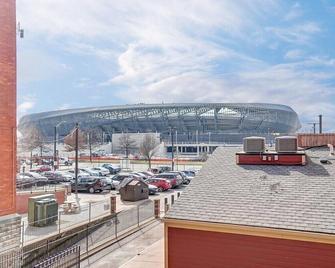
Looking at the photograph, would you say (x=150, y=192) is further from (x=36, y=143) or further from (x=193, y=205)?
(x=36, y=143)

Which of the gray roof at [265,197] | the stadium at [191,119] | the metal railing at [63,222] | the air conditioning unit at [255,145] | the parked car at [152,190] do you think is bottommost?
the parked car at [152,190]

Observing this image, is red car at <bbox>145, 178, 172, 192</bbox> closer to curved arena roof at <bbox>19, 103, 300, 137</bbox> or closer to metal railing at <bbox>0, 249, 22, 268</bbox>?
metal railing at <bbox>0, 249, 22, 268</bbox>

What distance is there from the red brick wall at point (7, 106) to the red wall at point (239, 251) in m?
5.96

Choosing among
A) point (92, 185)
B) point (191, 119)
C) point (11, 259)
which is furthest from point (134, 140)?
point (11, 259)

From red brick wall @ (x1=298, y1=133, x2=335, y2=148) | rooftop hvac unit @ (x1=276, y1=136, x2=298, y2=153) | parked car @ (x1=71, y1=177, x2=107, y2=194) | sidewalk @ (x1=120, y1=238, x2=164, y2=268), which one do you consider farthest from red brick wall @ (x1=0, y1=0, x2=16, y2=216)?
parked car @ (x1=71, y1=177, x2=107, y2=194)

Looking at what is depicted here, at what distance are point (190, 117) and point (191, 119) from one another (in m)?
1.13

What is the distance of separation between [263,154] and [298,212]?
→ 357 cm

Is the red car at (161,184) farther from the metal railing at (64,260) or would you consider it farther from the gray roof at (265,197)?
the gray roof at (265,197)

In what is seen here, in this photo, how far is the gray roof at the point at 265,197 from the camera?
10.4m

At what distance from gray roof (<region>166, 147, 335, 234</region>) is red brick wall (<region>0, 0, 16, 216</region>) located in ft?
19.4

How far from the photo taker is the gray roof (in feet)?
34.0

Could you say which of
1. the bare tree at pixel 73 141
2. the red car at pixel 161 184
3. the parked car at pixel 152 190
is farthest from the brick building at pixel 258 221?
the bare tree at pixel 73 141

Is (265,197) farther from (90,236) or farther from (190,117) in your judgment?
(190,117)

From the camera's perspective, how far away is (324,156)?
13734 millimetres
